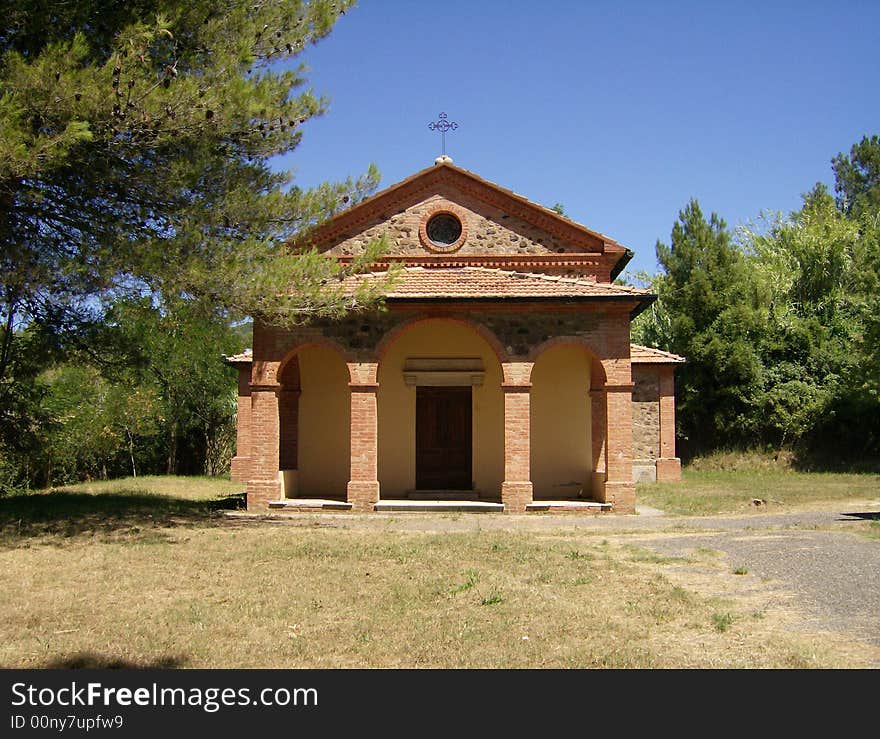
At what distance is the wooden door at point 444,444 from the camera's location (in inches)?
699

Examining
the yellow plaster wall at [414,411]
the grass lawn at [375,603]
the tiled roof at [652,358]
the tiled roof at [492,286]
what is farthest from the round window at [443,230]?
the tiled roof at [652,358]

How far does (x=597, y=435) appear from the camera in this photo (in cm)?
1719

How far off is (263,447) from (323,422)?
2.56 m

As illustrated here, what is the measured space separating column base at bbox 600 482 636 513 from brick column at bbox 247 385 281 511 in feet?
20.3

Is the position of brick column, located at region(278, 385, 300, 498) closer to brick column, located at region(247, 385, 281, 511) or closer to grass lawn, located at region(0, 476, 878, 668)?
brick column, located at region(247, 385, 281, 511)

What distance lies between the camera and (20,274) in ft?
34.4

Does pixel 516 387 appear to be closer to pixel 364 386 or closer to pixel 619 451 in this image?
pixel 619 451

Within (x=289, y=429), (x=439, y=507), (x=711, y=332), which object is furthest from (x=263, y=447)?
(x=711, y=332)

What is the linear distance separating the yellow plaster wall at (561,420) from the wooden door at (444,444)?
1.45m

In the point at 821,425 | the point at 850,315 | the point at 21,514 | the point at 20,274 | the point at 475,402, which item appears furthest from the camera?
the point at 850,315

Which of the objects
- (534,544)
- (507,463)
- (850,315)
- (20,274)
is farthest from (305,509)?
(850,315)

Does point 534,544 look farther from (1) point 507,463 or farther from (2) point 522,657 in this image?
(2) point 522,657

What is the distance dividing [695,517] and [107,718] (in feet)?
39.1

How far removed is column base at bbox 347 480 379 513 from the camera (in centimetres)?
1528
